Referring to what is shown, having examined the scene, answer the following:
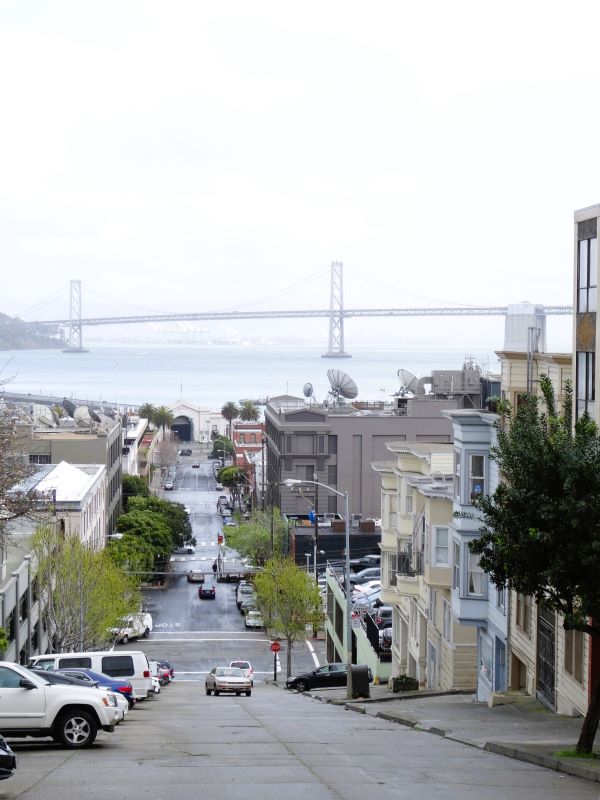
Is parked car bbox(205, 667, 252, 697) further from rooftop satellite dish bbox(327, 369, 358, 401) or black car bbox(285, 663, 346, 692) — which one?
rooftop satellite dish bbox(327, 369, 358, 401)

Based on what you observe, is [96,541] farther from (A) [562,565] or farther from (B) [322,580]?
(A) [562,565]

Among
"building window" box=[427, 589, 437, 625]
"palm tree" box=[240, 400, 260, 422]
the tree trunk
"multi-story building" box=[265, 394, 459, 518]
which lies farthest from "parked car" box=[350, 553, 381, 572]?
"palm tree" box=[240, 400, 260, 422]

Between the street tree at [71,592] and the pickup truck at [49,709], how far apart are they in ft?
93.7

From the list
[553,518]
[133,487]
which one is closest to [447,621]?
[553,518]

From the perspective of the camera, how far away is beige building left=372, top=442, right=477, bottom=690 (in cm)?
3656

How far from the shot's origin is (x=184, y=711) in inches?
1165

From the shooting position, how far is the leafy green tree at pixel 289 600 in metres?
61.1

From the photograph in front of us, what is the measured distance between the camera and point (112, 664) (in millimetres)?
30859

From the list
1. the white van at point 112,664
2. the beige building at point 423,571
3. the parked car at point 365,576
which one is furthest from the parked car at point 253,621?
the white van at point 112,664

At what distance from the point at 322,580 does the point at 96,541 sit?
546 inches

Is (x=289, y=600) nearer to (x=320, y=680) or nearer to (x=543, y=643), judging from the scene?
(x=320, y=680)

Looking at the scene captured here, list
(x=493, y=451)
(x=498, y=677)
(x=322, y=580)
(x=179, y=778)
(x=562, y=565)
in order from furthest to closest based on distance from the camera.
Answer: (x=322, y=580) < (x=498, y=677) < (x=493, y=451) < (x=562, y=565) < (x=179, y=778)

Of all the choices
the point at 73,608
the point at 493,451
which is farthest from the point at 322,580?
the point at 493,451

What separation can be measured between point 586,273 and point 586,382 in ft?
7.19
